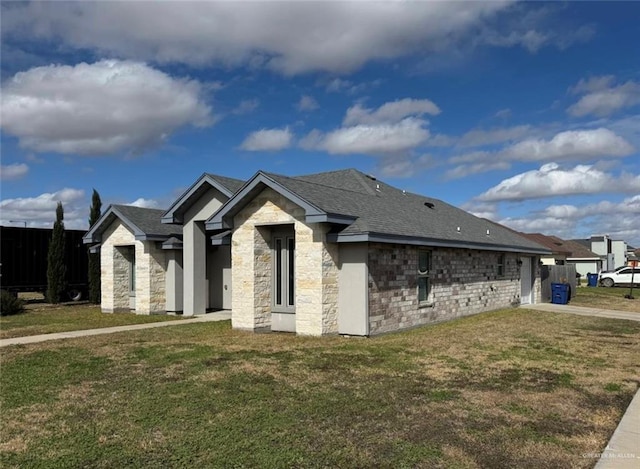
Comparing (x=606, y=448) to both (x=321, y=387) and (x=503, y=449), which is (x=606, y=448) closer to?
(x=503, y=449)

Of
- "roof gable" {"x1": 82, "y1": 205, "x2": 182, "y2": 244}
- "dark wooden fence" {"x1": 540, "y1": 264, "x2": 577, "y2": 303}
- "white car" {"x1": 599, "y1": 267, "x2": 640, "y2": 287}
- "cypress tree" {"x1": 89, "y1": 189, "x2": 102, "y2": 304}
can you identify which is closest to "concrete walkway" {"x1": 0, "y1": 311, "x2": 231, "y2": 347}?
"roof gable" {"x1": 82, "y1": 205, "x2": 182, "y2": 244}

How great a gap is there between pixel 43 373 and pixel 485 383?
7285mm

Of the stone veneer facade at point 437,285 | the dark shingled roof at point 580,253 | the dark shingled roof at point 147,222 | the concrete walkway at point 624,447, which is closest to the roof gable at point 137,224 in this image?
the dark shingled roof at point 147,222

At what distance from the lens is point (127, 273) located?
20.6m

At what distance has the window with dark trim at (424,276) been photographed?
1505 centimetres

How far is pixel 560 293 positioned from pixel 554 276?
2.33 metres

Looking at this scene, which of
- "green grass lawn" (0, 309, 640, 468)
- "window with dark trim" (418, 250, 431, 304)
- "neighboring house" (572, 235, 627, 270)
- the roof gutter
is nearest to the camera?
"green grass lawn" (0, 309, 640, 468)

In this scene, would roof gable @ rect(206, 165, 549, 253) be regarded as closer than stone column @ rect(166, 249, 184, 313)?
Yes

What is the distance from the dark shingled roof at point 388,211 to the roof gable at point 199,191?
8.32ft

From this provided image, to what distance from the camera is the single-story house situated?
12641mm

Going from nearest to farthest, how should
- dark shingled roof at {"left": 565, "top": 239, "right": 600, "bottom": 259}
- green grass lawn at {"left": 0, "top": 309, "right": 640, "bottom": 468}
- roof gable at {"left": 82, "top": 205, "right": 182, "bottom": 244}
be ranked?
green grass lawn at {"left": 0, "top": 309, "right": 640, "bottom": 468}, roof gable at {"left": 82, "top": 205, "right": 182, "bottom": 244}, dark shingled roof at {"left": 565, "top": 239, "right": 600, "bottom": 259}

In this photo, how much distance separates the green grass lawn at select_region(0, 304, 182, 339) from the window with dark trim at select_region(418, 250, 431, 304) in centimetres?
828

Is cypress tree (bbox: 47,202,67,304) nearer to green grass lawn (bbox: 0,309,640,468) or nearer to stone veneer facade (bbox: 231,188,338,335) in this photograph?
green grass lawn (bbox: 0,309,640,468)

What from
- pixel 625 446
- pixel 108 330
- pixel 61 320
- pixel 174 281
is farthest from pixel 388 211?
pixel 61 320
